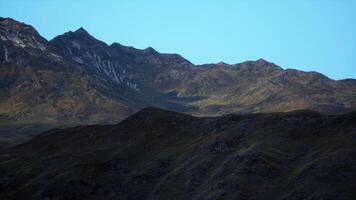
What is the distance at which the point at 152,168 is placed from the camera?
95812mm

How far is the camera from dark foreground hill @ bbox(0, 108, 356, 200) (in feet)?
244

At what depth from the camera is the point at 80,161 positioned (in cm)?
10538

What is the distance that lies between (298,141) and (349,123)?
8.96 m

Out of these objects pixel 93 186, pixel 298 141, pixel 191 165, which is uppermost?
pixel 298 141

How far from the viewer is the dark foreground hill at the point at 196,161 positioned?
7444cm

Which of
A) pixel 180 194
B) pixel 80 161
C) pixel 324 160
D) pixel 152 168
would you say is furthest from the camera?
pixel 80 161

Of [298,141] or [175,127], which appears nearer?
[298,141]

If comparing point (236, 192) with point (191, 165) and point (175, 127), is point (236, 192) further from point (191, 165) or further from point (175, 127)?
point (175, 127)

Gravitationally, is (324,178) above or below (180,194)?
above

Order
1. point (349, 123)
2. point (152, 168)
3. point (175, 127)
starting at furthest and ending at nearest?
1. point (175, 127)
2. point (152, 168)
3. point (349, 123)

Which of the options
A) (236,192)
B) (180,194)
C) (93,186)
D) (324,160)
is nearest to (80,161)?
(93,186)

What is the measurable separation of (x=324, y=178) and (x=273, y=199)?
7.47 meters

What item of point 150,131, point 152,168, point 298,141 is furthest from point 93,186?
point 298,141

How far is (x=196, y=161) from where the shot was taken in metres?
92.1
